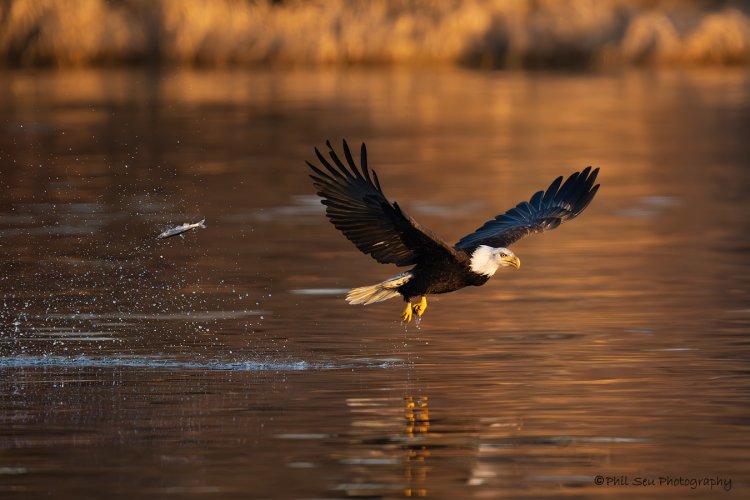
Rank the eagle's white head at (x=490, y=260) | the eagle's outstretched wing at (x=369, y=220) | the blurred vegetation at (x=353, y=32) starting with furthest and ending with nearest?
the blurred vegetation at (x=353, y=32)
the eagle's white head at (x=490, y=260)
the eagle's outstretched wing at (x=369, y=220)

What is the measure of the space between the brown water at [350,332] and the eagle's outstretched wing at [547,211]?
579 mm

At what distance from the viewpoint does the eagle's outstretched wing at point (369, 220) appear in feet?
32.5

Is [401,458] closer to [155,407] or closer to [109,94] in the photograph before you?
[155,407]

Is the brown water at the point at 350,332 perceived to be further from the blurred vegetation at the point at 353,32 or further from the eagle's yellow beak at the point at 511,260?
the blurred vegetation at the point at 353,32

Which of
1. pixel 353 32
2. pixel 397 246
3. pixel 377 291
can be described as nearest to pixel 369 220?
pixel 397 246

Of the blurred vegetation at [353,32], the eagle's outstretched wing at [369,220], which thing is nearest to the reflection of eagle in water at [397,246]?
the eagle's outstretched wing at [369,220]

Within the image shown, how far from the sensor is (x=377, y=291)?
412 inches

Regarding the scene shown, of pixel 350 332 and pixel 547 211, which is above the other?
pixel 547 211

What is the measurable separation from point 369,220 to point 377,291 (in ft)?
1.69

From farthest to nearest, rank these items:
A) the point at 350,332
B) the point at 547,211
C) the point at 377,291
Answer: the point at 547,211
the point at 350,332
the point at 377,291

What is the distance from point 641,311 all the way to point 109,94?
21051 millimetres

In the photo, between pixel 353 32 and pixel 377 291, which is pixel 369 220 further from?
pixel 353 32

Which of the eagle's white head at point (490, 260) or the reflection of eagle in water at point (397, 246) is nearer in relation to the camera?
the reflection of eagle in water at point (397, 246)

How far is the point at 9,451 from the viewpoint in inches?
314
